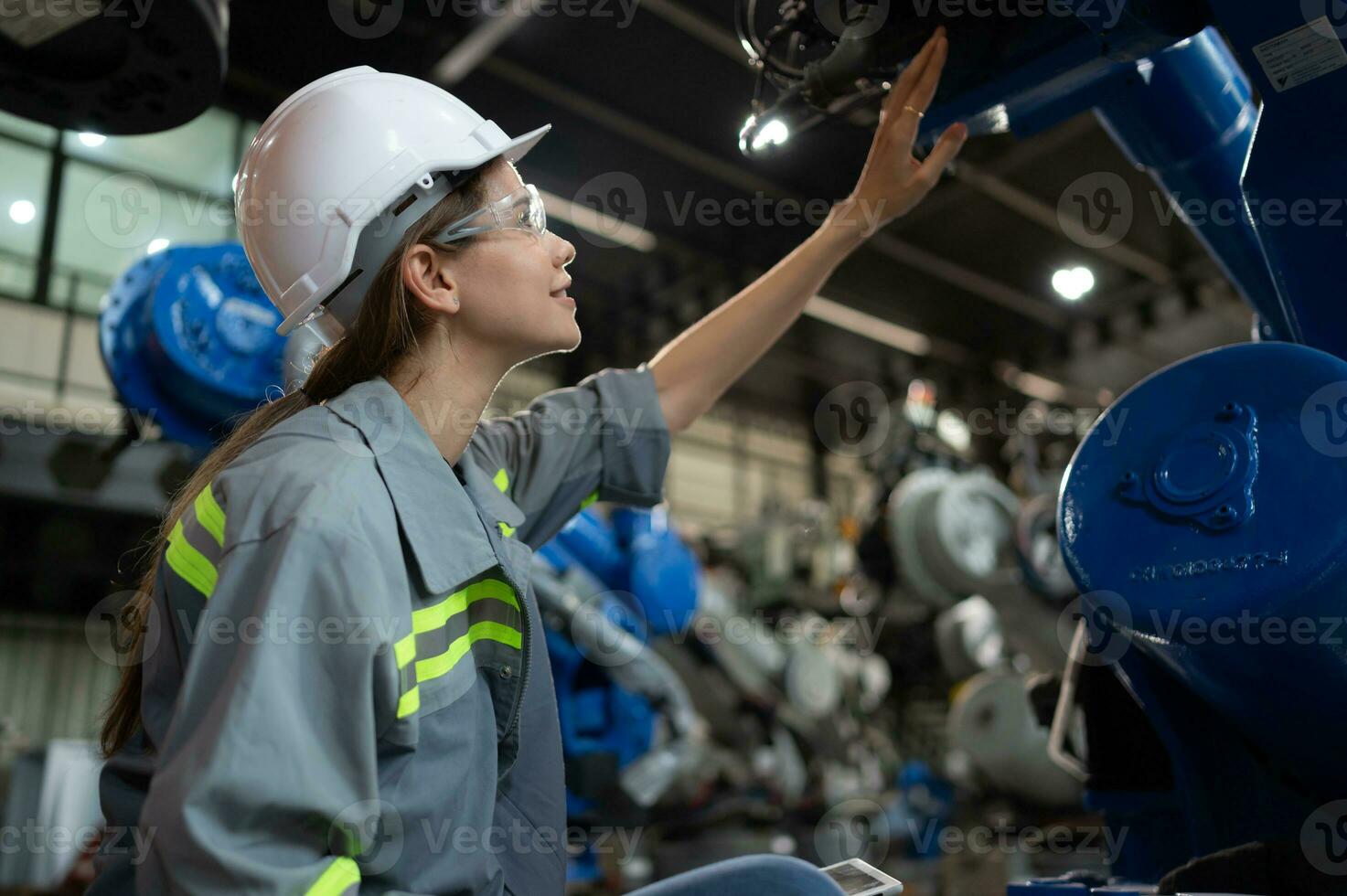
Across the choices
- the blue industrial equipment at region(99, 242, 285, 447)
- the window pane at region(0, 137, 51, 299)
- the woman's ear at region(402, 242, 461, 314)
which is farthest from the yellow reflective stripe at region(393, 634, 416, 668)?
the window pane at region(0, 137, 51, 299)

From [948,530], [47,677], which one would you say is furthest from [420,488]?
[47,677]

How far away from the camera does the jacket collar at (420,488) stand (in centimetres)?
104

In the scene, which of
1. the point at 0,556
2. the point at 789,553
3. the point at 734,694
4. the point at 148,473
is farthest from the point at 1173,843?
the point at 0,556

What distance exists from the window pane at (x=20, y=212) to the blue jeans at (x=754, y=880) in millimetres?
9064

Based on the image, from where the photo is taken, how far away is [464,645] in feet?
3.58

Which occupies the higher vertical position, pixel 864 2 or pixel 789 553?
pixel 864 2

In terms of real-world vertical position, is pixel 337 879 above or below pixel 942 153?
below

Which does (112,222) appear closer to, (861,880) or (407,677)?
(407,677)

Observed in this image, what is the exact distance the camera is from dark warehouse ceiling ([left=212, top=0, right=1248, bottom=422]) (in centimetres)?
700

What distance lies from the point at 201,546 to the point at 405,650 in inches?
8.9

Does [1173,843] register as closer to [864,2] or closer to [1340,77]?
[1340,77]

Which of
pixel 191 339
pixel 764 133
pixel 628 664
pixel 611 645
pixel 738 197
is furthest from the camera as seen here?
pixel 738 197

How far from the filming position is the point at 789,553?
8.29 meters

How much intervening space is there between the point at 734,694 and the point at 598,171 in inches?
172
